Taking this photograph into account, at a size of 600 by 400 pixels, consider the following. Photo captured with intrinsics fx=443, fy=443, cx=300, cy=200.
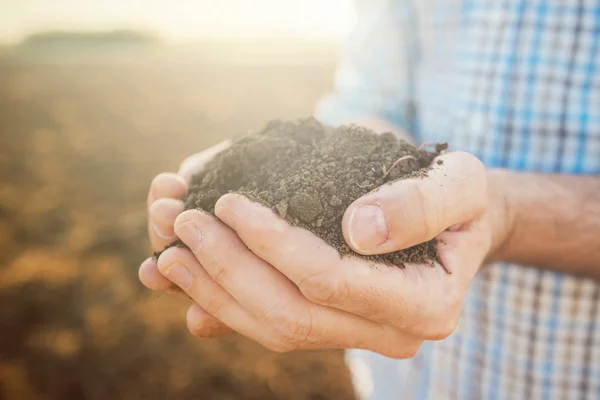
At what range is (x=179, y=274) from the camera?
120 cm

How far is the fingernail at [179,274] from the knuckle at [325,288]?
0.33m

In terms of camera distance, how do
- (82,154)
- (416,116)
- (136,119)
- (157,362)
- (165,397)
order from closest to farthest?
(416,116), (165,397), (157,362), (82,154), (136,119)

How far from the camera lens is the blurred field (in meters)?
3.84

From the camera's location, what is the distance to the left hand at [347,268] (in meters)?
1.04

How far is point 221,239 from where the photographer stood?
113 cm

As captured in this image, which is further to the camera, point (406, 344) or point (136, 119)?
point (136, 119)

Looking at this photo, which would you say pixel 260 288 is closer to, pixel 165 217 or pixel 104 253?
pixel 165 217

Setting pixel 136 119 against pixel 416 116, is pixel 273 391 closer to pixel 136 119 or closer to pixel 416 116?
pixel 416 116

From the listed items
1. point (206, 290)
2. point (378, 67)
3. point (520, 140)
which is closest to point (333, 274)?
point (206, 290)

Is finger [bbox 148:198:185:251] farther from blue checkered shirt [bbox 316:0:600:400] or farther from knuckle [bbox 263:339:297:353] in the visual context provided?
blue checkered shirt [bbox 316:0:600:400]

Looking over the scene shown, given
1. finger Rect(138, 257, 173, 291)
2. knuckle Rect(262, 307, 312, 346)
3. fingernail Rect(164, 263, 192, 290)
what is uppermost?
fingernail Rect(164, 263, 192, 290)

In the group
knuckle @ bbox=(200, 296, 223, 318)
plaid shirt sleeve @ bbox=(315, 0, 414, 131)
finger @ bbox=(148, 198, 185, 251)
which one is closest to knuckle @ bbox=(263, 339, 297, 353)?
knuckle @ bbox=(200, 296, 223, 318)

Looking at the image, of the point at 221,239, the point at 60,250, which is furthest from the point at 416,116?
the point at 60,250

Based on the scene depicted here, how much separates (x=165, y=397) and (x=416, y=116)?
304 centimetres
